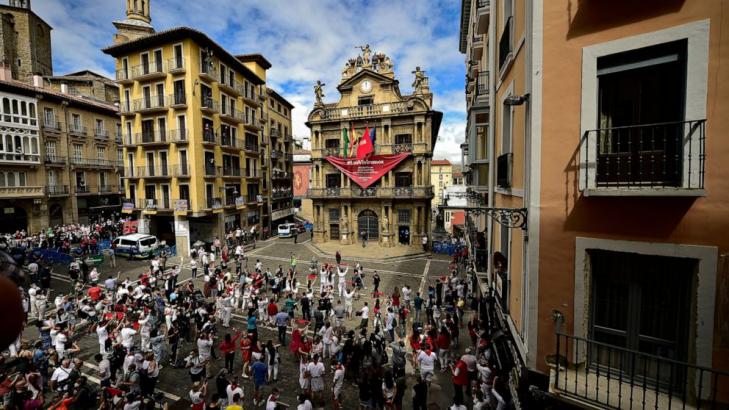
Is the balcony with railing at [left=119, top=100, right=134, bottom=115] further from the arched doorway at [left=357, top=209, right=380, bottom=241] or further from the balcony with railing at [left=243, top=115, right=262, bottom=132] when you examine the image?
the arched doorway at [left=357, top=209, right=380, bottom=241]

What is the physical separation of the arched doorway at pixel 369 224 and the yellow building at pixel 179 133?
13055 millimetres

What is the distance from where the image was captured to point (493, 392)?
774 centimetres

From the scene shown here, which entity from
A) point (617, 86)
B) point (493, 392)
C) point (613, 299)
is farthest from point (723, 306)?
point (493, 392)

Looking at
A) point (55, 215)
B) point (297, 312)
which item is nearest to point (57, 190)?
point (55, 215)

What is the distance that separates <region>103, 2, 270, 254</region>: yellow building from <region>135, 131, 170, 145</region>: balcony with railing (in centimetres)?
9

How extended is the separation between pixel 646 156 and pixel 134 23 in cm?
4606

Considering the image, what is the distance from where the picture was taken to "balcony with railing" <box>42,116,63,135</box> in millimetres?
33062

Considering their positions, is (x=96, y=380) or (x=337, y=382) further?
(x=96, y=380)

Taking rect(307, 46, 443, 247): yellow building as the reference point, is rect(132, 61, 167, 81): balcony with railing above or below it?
above

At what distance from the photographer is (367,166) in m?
33.2

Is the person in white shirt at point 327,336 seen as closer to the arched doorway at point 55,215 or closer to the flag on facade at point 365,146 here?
the flag on facade at point 365,146

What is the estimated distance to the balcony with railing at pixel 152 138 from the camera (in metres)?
29.5

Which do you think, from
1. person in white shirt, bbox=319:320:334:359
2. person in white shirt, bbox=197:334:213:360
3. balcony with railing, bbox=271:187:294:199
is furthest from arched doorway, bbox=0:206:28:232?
person in white shirt, bbox=319:320:334:359

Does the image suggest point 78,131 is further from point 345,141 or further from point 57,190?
point 345,141
